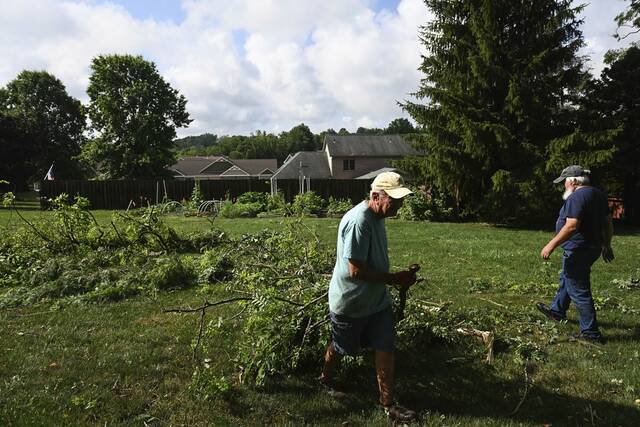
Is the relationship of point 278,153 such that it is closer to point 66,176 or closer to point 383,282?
point 66,176

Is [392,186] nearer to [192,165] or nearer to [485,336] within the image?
[485,336]

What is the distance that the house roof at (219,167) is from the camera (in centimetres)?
6431

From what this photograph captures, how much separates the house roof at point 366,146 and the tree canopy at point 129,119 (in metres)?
15.2

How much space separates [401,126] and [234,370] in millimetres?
94322

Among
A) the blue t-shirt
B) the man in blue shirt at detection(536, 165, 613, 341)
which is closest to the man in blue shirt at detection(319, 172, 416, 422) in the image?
the man in blue shirt at detection(536, 165, 613, 341)

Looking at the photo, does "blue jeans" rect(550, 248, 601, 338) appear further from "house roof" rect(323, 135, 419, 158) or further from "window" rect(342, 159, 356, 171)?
"window" rect(342, 159, 356, 171)

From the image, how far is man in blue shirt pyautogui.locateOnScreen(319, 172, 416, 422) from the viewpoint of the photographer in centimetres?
304

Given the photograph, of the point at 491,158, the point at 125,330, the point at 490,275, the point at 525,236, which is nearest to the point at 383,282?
the point at 125,330

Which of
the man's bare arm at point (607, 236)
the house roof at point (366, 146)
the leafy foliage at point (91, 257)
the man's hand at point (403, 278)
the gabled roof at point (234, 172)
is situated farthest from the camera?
the gabled roof at point (234, 172)

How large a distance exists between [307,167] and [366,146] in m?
6.63

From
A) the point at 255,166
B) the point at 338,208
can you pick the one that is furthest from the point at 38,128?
the point at 338,208

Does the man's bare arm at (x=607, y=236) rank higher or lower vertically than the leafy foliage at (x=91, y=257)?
higher

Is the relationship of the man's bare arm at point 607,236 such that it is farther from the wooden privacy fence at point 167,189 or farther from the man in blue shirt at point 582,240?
the wooden privacy fence at point 167,189

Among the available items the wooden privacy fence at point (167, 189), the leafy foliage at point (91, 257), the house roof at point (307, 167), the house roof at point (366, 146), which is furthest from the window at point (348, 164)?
the leafy foliage at point (91, 257)
